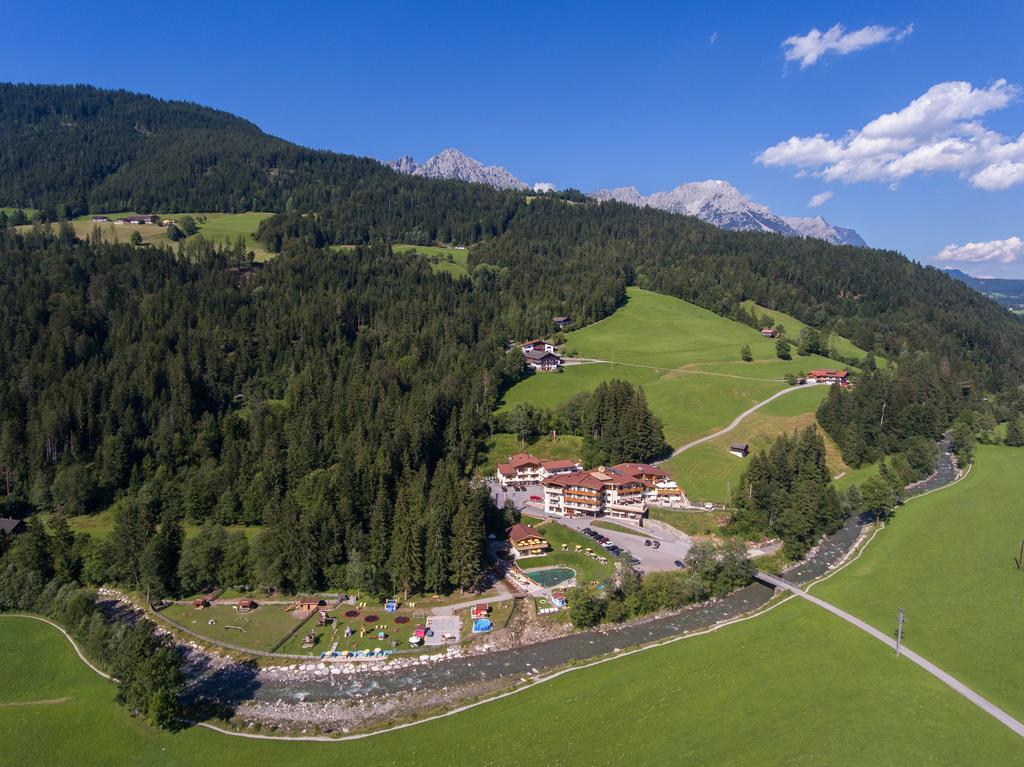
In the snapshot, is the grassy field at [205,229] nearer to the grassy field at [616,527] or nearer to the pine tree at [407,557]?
the pine tree at [407,557]

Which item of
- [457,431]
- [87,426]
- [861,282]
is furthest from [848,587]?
[861,282]

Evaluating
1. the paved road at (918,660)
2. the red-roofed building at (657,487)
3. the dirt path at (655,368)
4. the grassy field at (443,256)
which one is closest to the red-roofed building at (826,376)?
the dirt path at (655,368)

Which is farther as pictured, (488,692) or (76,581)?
(76,581)

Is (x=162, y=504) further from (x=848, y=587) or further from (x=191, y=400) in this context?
(x=848, y=587)

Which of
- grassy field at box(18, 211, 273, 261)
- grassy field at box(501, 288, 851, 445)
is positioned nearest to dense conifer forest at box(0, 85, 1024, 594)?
grassy field at box(18, 211, 273, 261)

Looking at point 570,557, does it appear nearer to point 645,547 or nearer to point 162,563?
point 645,547

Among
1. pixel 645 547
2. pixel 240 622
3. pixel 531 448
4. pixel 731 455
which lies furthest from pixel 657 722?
pixel 531 448

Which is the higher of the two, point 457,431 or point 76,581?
point 457,431
